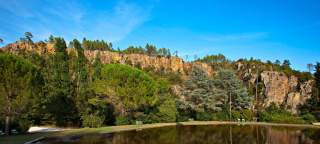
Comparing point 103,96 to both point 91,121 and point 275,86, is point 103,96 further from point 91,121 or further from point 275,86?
point 275,86

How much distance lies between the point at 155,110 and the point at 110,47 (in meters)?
92.3

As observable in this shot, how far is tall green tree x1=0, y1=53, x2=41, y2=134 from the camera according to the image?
27.4 m

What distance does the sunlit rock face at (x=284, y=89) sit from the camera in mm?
71875

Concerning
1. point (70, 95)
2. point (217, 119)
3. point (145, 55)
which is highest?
point (145, 55)

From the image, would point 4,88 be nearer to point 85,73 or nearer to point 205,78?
point 85,73

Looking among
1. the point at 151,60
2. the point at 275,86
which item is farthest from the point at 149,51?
the point at 275,86

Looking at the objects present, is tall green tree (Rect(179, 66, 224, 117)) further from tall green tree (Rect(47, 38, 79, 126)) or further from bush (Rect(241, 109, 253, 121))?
tall green tree (Rect(47, 38, 79, 126))

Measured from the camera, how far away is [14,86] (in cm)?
2778

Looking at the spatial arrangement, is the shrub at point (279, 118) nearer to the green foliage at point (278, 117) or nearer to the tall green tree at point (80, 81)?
the green foliage at point (278, 117)

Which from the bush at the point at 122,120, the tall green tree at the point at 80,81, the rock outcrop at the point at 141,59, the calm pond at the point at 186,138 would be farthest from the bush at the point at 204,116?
the rock outcrop at the point at 141,59

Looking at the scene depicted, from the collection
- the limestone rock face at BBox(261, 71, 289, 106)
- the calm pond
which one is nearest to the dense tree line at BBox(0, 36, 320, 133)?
the calm pond

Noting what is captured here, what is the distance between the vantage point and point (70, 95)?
44094 mm

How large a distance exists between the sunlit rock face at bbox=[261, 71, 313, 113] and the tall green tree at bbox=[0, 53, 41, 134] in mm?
56232

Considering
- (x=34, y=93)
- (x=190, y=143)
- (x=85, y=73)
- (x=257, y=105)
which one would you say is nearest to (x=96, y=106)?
(x=85, y=73)
